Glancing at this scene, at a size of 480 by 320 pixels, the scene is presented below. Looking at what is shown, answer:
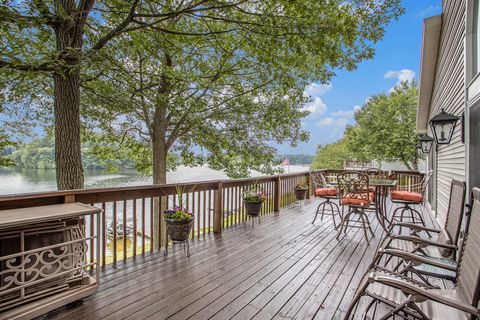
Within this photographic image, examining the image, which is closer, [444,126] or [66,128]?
[444,126]

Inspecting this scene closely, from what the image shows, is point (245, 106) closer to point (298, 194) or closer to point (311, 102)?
point (311, 102)

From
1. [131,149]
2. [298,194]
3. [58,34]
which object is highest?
[58,34]

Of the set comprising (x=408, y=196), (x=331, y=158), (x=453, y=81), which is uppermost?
(x=453, y=81)

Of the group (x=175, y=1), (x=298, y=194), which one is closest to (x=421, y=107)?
(x=298, y=194)

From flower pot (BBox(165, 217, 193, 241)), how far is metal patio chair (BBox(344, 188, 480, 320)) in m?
2.29

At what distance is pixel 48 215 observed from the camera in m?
2.09

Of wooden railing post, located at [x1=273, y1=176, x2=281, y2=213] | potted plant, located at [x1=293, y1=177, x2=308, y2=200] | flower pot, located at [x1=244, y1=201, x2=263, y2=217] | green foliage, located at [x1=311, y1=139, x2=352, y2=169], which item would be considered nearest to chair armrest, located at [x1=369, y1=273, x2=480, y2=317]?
flower pot, located at [x1=244, y1=201, x2=263, y2=217]

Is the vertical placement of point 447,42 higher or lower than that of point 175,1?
lower

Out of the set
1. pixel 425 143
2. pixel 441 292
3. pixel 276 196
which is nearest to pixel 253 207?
pixel 276 196

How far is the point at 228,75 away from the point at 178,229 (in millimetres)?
4541

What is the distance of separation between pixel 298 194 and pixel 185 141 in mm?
4179

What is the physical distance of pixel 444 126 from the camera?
369 centimetres

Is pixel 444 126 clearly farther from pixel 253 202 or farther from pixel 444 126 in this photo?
pixel 253 202

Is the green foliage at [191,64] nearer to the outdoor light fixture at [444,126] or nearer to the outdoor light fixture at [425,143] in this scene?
the outdoor light fixture at [444,126]
